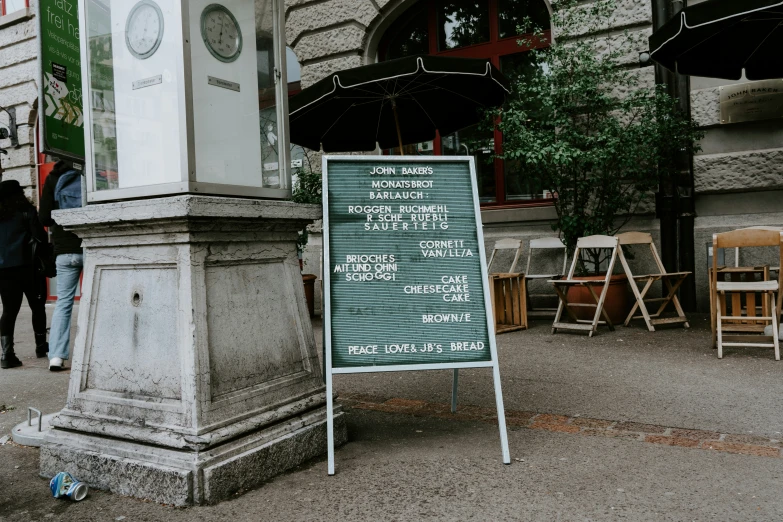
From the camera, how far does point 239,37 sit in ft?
11.5

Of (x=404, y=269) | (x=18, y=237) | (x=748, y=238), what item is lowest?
(x=404, y=269)

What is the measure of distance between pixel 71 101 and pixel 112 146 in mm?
1122

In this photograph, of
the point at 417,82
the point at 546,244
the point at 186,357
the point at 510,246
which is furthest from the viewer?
the point at 510,246

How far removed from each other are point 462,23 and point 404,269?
708cm

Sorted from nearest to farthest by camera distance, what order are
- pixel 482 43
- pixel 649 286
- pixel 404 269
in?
pixel 404 269
pixel 649 286
pixel 482 43

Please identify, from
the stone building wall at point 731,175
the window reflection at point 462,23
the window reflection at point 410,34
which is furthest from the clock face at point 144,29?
the window reflection at point 410,34

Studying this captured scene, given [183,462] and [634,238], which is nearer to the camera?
[183,462]

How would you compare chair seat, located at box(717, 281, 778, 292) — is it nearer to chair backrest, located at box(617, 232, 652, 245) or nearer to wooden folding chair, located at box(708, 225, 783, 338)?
wooden folding chair, located at box(708, 225, 783, 338)

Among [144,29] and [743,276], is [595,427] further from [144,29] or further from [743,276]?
[743,276]

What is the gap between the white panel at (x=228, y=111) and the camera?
128 inches

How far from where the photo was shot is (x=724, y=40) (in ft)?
20.3

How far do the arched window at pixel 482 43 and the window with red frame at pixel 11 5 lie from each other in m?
8.90

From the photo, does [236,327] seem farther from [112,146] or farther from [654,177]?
[654,177]

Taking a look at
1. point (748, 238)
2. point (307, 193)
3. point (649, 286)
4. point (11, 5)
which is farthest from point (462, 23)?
point (11, 5)
